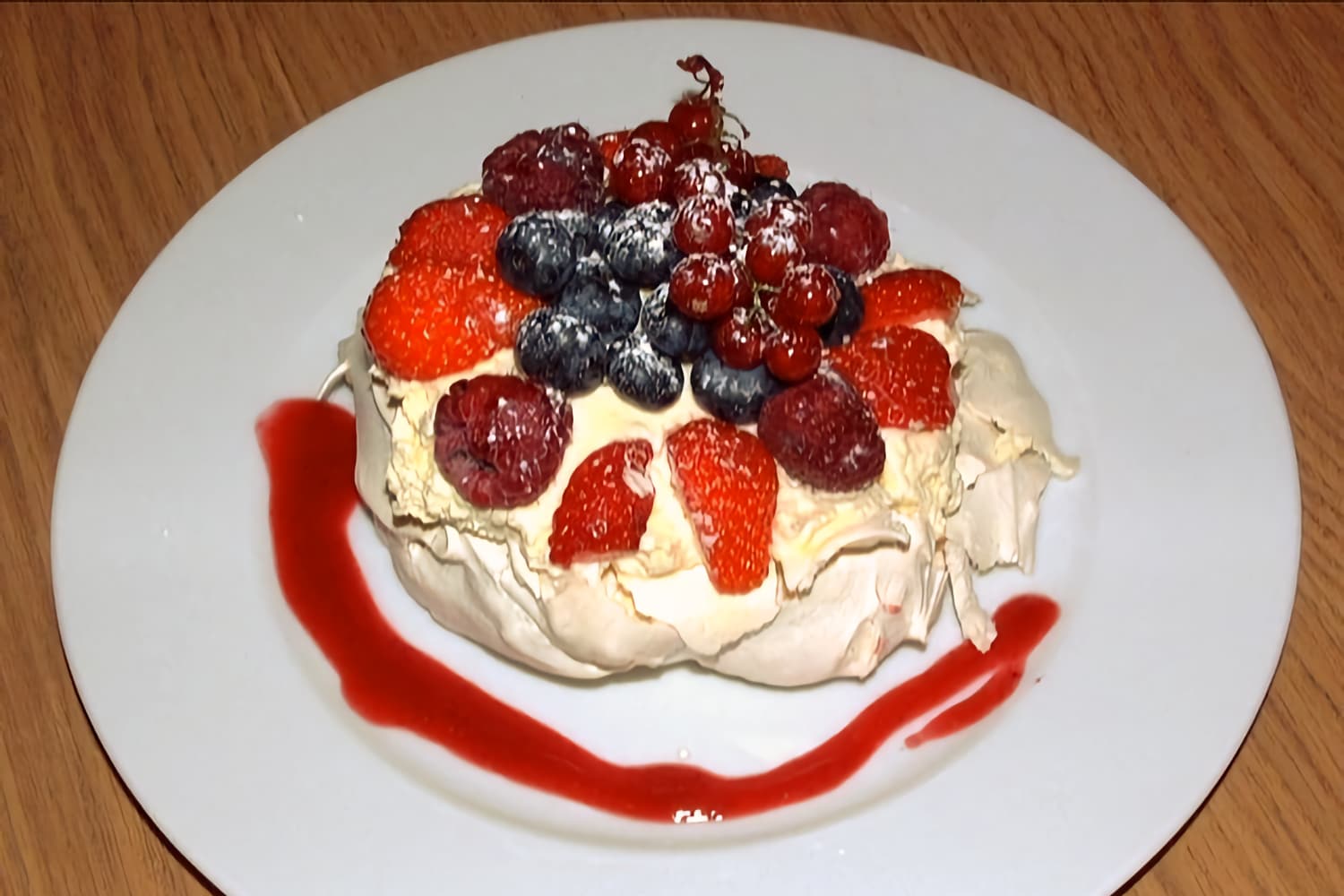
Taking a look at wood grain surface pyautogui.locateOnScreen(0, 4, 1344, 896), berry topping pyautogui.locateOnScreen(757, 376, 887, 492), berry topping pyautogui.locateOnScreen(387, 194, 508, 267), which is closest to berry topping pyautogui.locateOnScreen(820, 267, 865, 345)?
berry topping pyautogui.locateOnScreen(757, 376, 887, 492)

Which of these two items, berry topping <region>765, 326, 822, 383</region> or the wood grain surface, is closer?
berry topping <region>765, 326, 822, 383</region>

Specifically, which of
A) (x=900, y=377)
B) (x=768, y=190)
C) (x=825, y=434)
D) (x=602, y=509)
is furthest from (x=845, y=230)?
(x=602, y=509)

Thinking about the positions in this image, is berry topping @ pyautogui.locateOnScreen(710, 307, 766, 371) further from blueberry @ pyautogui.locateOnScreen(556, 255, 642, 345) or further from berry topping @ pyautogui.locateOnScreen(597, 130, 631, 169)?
berry topping @ pyautogui.locateOnScreen(597, 130, 631, 169)

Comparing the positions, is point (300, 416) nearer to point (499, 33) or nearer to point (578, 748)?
point (578, 748)

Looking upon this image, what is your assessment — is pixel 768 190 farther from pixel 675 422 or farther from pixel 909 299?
pixel 675 422

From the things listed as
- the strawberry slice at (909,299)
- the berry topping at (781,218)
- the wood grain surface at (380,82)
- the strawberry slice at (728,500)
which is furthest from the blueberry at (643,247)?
the wood grain surface at (380,82)

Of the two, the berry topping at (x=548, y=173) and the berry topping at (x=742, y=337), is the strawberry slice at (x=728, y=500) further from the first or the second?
the berry topping at (x=548, y=173)

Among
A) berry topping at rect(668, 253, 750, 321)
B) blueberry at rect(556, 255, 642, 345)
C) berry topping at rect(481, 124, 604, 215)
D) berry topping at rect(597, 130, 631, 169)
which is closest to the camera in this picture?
berry topping at rect(668, 253, 750, 321)
